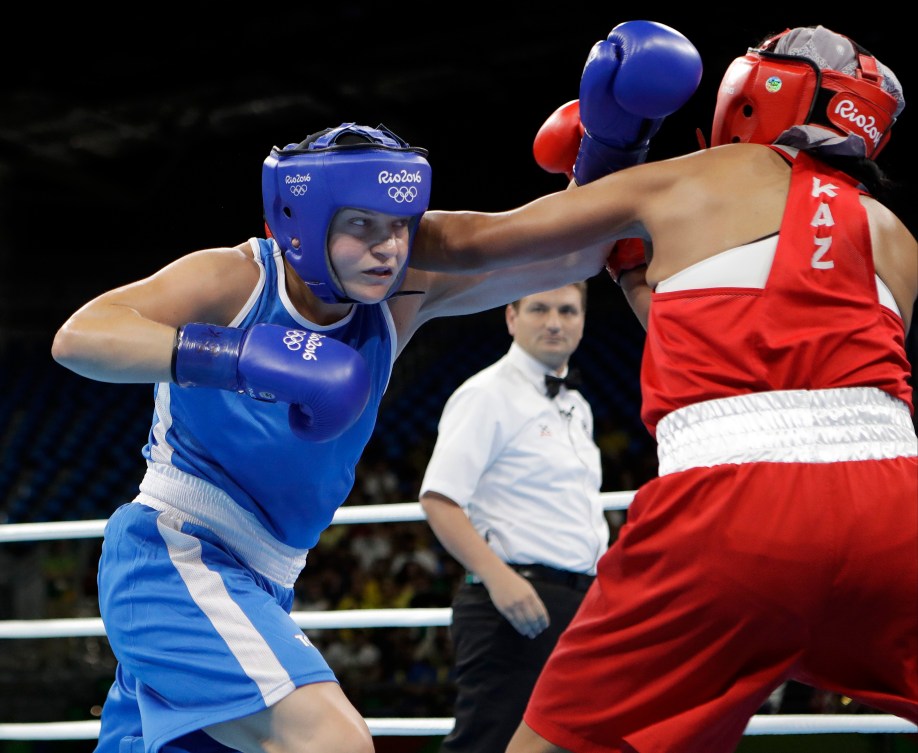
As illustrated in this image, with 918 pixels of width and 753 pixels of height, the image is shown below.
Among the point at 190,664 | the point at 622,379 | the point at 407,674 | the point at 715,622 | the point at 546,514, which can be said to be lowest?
the point at 407,674

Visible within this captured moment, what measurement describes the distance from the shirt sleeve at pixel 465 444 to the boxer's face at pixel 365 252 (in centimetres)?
105

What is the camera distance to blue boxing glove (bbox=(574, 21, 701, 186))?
1.98 meters

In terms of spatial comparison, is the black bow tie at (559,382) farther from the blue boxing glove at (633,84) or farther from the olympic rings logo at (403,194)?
the olympic rings logo at (403,194)

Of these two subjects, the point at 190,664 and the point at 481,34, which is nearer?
the point at 190,664

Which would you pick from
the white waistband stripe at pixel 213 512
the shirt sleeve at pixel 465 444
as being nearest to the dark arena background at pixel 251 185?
the shirt sleeve at pixel 465 444

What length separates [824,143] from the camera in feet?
6.09

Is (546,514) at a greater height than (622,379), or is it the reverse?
(546,514)

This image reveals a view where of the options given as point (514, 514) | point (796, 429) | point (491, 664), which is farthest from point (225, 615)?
point (514, 514)

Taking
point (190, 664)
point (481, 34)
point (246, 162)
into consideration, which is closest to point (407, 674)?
point (190, 664)

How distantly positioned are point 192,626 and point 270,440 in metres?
0.36

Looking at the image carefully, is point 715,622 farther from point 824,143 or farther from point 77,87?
point 77,87

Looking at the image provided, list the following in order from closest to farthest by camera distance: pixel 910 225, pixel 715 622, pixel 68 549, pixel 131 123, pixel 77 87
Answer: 1. pixel 715 622
2. pixel 68 549
3. pixel 910 225
4. pixel 77 87
5. pixel 131 123

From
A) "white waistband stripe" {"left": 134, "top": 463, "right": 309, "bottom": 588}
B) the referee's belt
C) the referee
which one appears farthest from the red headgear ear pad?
the referee's belt

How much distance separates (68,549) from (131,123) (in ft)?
18.8
